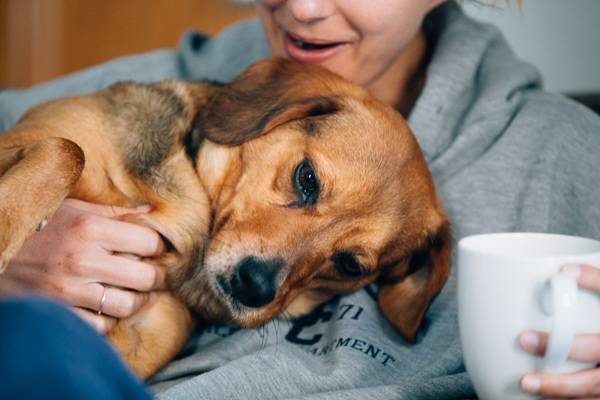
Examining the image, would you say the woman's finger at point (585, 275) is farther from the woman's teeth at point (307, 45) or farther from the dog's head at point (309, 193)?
the woman's teeth at point (307, 45)

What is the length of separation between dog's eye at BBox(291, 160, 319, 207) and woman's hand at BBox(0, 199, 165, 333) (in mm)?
346

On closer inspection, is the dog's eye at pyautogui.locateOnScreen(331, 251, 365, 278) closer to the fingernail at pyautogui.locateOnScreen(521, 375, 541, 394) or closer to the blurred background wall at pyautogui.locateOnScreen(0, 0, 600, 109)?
the fingernail at pyautogui.locateOnScreen(521, 375, 541, 394)

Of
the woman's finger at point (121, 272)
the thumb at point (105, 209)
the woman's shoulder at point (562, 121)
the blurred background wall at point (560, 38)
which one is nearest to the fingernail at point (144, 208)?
the thumb at point (105, 209)

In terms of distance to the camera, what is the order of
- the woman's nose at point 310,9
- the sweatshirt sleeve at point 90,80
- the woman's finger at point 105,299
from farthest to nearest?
the sweatshirt sleeve at point 90,80 < the woman's nose at point 310,9 < the woman's finger at point 105,299

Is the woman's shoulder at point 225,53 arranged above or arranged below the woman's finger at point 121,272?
above

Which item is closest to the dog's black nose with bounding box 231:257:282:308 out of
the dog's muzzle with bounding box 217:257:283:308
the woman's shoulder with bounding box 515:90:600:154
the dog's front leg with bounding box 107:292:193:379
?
the dog's muzzle with bounding box 217:257:283:308

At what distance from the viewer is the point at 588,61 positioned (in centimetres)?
262

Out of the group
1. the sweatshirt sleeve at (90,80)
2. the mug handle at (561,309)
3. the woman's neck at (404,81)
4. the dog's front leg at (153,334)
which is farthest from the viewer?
the sweatshirt sleeve at (90,80)

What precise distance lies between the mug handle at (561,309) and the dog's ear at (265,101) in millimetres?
805

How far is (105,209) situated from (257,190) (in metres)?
0.34

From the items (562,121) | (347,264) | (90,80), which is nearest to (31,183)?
(347,264)

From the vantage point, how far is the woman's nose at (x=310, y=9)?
166 cm

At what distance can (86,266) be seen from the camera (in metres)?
1.42

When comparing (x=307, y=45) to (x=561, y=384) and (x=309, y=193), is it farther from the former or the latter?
(x=561, y=384)
